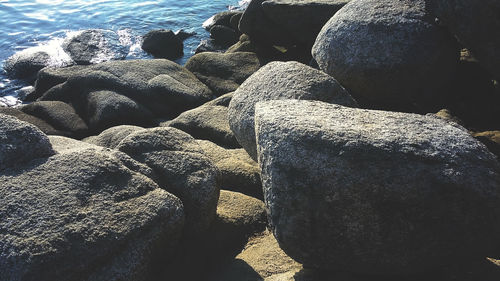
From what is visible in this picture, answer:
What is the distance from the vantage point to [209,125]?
631cm

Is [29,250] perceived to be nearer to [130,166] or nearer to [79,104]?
[130,166]

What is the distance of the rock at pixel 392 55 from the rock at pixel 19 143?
340 cm

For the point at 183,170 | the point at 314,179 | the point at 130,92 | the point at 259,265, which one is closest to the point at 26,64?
the point at 130,92

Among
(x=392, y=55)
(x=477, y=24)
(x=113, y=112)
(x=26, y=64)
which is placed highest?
(x=477, y=24)

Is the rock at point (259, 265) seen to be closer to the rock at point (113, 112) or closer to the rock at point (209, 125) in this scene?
the rock at point (209, 125)

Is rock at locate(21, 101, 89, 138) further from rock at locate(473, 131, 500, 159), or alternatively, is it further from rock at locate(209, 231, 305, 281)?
rock at locate(473, 131, 500, 159)

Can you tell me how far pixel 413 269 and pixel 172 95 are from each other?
18.8ft

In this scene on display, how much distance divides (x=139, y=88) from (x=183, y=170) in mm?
4343

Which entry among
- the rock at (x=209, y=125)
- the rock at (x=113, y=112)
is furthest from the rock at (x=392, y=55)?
the rock at (x=113, y=112)

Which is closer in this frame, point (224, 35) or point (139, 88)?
point (139, 88)

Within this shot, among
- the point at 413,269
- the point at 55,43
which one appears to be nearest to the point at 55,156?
the point at 413,269

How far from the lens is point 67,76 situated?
902cm

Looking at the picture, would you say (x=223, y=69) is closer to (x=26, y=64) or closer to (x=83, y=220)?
(x=26, y=64)

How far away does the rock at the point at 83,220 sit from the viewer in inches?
117
